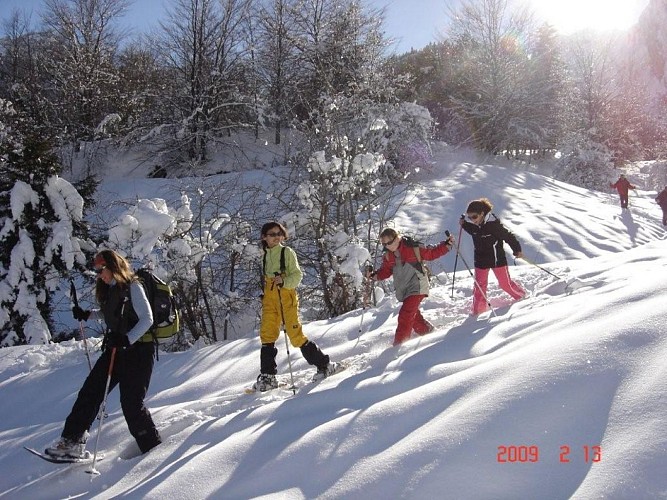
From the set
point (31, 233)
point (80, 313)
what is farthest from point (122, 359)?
point (31, 233)

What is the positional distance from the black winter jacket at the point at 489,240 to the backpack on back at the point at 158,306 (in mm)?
3888

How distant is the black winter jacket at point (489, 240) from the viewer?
6391 millimetres

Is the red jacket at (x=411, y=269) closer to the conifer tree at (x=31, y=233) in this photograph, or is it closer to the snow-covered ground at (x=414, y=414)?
the snow-covered ground at (x=414, y=414)

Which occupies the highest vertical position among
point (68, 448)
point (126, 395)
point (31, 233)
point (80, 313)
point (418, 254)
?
point (31, 233)

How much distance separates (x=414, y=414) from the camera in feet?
10.4

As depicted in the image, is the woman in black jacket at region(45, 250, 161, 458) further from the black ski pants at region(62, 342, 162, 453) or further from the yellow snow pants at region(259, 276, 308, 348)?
the yellow snow pants at region(259, 276, 308, 348)

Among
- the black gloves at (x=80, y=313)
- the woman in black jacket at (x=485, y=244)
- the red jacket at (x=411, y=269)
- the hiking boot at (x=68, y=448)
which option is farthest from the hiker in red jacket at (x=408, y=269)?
the hiking boot at (x=68, y=448)

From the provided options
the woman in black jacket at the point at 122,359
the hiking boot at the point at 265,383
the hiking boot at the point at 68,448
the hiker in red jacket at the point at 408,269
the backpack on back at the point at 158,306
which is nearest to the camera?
the hiking boot at the point at 68,448

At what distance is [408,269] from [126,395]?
3268 mm

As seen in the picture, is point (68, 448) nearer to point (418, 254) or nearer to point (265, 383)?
point (265, 383)

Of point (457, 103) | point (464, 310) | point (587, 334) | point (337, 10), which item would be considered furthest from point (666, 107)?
point (587, 334)

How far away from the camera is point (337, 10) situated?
25609 mm
